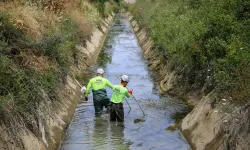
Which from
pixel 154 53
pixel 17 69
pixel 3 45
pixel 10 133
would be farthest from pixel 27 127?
pixel 154 53

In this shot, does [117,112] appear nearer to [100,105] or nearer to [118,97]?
[118,97]

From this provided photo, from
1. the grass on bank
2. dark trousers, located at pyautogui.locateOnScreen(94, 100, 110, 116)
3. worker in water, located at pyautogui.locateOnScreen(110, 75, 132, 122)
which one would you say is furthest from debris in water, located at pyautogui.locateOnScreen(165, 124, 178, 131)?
the grass on bank

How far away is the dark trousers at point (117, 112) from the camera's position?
41.6 feet

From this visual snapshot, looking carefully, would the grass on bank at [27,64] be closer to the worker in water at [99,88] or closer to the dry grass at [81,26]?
the worker in water at [99,88]

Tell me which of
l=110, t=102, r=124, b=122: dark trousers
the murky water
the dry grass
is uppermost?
the dry grass

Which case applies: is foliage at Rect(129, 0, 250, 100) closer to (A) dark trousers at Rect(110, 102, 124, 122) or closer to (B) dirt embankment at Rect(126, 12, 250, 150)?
(B) dirt embankment at Rect(126, 12, 250, 150)

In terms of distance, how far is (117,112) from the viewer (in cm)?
1278

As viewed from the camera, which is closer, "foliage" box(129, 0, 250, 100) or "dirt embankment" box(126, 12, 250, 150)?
"dirt embankment" box(126, 12, 250, 150)

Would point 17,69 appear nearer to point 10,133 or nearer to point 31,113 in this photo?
point 31,113

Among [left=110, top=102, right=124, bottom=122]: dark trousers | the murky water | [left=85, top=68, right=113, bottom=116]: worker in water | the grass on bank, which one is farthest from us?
[left=85, top=68, right=113, bottom=116]: worker in water

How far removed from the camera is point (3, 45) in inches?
406

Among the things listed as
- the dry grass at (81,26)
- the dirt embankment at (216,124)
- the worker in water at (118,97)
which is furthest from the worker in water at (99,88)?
the dry grass at (81,26)

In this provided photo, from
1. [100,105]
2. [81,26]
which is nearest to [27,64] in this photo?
[100,105]

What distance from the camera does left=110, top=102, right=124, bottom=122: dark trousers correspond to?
41.6 feet
